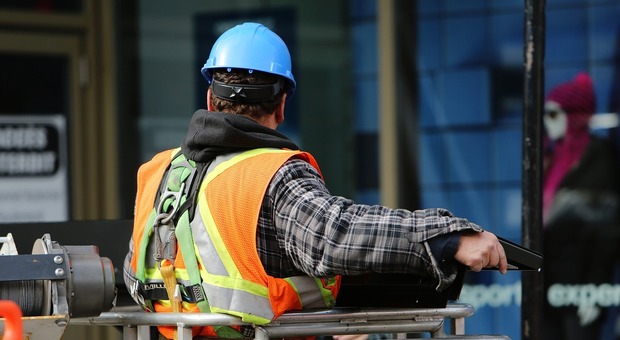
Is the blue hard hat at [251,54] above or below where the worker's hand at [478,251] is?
above

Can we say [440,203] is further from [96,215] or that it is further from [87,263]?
[87,263]

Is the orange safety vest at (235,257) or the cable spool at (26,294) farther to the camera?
the orange safety vest at (235,257)

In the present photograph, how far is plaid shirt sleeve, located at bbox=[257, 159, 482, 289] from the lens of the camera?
10.0 feet

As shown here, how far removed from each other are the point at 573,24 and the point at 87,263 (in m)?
4.19

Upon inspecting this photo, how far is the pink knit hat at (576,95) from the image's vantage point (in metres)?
6.56

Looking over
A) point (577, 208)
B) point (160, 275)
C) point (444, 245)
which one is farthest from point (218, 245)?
point (577, 208)

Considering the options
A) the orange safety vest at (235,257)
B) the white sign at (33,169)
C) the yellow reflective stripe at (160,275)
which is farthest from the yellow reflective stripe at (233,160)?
the white sign at (33,169)

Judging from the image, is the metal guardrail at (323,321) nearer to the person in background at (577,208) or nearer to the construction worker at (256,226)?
the construction worker at (256,226)

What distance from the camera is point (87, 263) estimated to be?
315 cm

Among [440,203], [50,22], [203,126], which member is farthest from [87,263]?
[50,22]

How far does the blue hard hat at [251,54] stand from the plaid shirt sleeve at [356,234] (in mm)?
438

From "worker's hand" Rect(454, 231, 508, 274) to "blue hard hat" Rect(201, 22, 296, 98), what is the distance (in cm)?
81

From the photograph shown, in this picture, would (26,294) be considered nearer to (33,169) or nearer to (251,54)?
(251,54)

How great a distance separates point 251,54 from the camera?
344 cm
